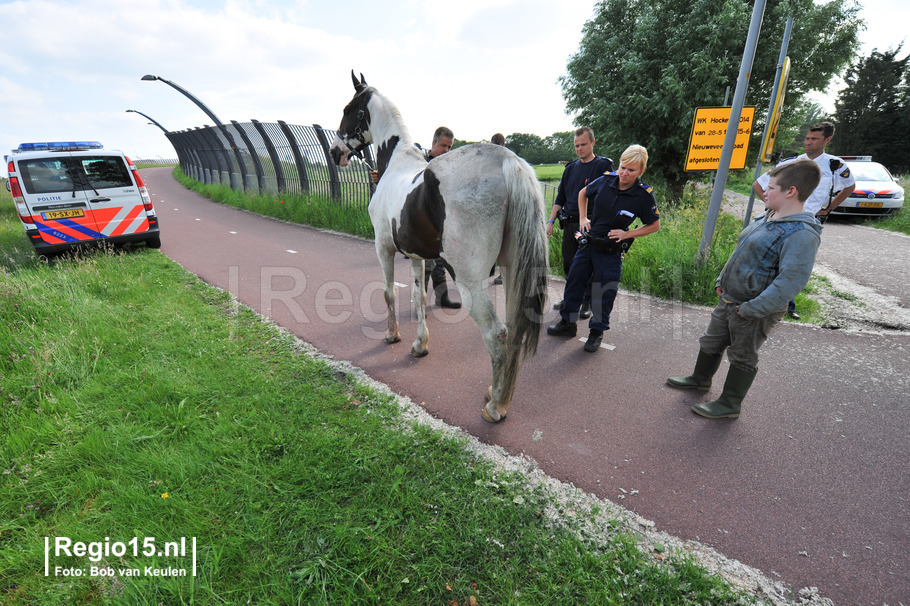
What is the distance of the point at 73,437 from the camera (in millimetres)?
2559

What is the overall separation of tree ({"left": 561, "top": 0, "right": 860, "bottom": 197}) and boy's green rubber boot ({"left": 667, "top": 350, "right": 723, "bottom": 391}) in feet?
43.2

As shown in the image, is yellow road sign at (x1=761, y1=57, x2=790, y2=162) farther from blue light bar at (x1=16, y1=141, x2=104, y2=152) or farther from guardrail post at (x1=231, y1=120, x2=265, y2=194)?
guardrail post at (x1=231, y1=120, x2=265, y2=194)

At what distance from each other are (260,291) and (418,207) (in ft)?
12.6

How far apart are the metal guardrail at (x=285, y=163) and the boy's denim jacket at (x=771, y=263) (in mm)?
5811

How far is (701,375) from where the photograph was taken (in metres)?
3.19

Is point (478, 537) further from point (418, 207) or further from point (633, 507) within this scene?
point (418, 207)

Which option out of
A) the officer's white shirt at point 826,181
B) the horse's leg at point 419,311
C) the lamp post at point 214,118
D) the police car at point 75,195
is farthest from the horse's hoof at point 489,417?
the lamp post at point 214,118

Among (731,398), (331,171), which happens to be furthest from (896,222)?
(331,171)

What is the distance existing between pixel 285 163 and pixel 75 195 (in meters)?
6.98

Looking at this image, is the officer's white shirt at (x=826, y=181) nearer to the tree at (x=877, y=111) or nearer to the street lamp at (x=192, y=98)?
the street lamp at (x=192, y=98)

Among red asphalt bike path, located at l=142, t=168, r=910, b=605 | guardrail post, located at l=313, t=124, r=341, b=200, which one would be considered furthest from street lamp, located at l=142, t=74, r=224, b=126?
red asphalt bike path, located at l=142, t=168, r=910, b=605

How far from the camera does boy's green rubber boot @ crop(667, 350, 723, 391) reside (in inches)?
123

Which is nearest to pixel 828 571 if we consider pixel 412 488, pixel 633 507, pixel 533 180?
pixel 633 507

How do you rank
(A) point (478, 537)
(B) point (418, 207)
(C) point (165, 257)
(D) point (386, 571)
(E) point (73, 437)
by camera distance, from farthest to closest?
(C) point (165, 257) → (B) point (418, 207) → (E) point (73, 437) → (A) point (478, 537) → (D) point (386, 571)
